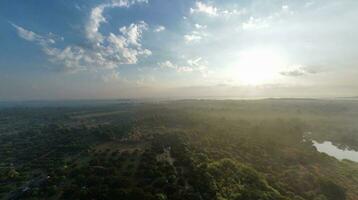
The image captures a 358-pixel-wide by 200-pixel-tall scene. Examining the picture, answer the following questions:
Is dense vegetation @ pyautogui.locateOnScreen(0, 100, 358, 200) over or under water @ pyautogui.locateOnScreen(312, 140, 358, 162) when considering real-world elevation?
over

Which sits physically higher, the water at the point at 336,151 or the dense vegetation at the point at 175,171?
the dense vegetation at the point at 175,171

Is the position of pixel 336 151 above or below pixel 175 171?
below

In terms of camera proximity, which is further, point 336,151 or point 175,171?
point 336,151

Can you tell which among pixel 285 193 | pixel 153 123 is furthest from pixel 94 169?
pixel 153 123

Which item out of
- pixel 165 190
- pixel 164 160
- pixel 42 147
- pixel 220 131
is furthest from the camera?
pixel 220 131

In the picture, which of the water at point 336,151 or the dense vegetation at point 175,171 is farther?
the water at point 336,151

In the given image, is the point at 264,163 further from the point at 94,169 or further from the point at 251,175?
the point at 94,169

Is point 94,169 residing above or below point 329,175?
above

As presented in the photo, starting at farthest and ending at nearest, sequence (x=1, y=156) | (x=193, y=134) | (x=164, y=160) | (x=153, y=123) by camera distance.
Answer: (x=153, y=123) < (x=193, y=134) < (x=1, y=156) < (x=164, y=160)
